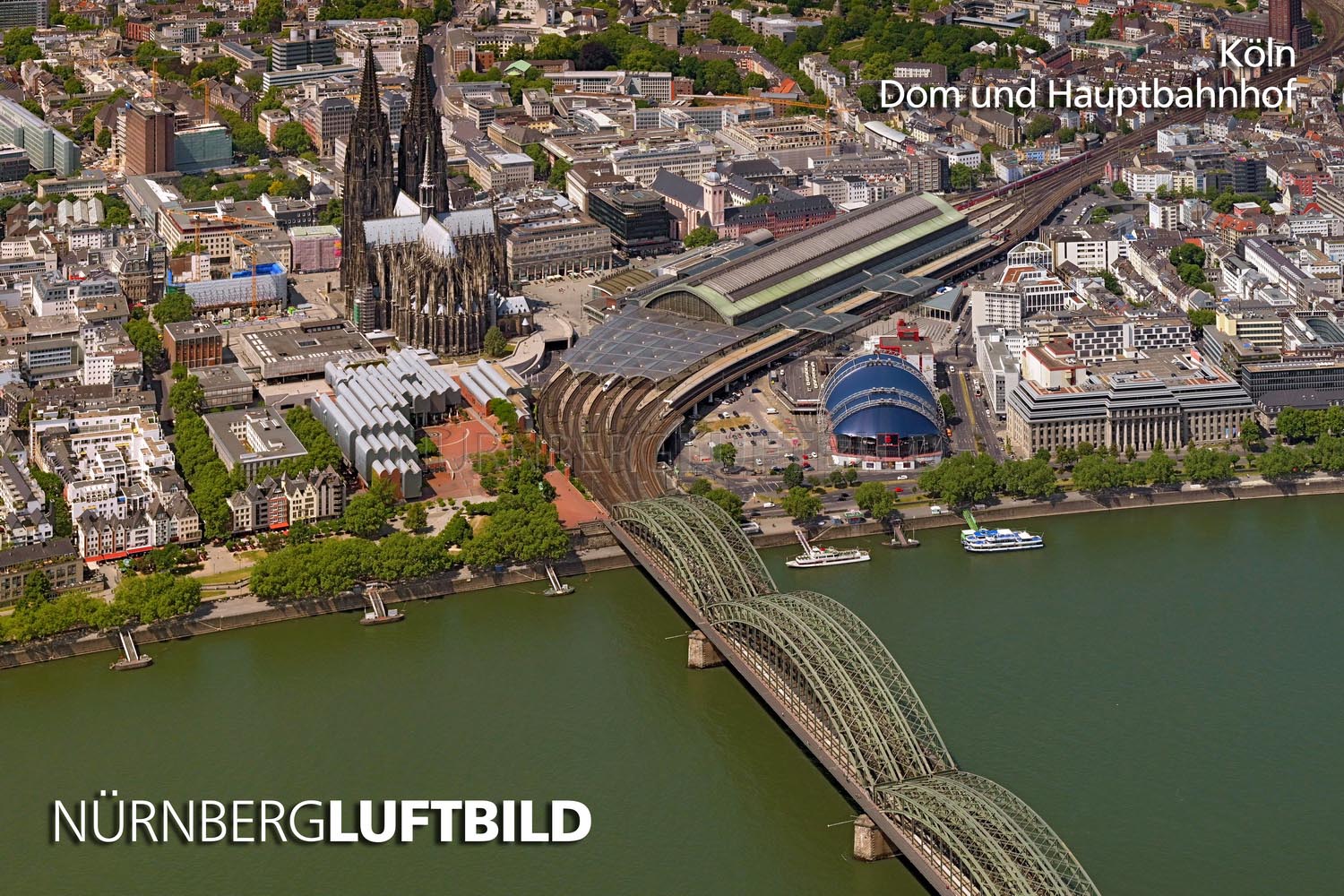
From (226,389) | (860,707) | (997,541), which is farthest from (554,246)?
(860,707)

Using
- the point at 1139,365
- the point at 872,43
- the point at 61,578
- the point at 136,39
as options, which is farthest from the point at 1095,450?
the point at 136,39

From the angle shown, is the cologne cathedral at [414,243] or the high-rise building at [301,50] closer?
the cologne cathedral at [414,243]

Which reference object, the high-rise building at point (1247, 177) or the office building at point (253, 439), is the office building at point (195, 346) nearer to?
the office building at point (253, 439)

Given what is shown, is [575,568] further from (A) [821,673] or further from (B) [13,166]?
(B) [13,166]

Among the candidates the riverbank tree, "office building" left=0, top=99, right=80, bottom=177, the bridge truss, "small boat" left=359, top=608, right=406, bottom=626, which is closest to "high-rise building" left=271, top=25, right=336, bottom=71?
"office building" left=0, top=99, right=80, bottom=177

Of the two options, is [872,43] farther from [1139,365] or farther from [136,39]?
[1139,365]

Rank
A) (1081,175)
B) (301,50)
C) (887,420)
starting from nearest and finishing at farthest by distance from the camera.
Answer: (887,420) → (1081,175) → (301,50)

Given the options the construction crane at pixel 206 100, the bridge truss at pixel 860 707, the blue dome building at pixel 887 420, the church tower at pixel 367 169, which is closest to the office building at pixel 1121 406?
the blue dome building at pixel 887 420
